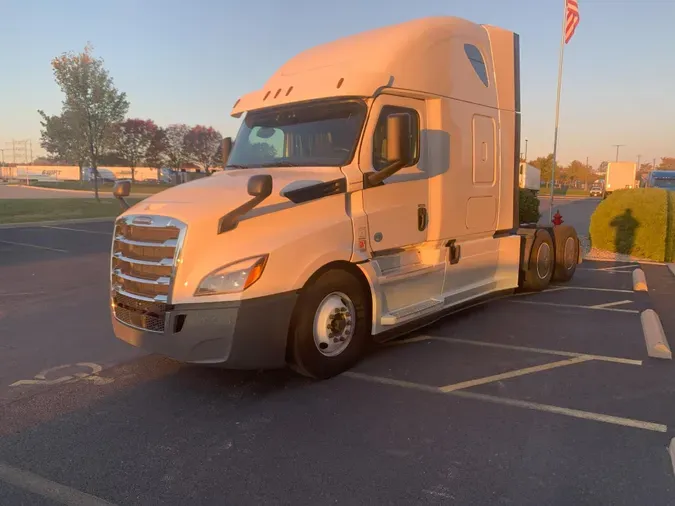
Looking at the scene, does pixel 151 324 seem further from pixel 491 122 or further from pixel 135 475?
pixel 491 122

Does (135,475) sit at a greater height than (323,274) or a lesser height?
lesser

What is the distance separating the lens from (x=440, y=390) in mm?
4609

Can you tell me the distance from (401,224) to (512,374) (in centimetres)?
184

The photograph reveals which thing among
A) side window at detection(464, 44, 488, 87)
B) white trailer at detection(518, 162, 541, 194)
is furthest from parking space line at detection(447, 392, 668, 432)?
white trailer at detection(518, 162, 541, 194)

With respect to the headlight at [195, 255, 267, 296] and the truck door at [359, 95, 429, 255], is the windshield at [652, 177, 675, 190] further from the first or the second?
the headlight at [195, 255, 267, 296]

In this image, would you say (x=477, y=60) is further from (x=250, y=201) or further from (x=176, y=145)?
(x=176, y=145)

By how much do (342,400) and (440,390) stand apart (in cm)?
89

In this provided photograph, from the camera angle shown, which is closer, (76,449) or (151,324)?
(76,449)

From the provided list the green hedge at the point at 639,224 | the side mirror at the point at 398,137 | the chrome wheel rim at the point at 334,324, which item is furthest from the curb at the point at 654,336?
the green hedge at the point at 639,224

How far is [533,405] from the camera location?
427 cm

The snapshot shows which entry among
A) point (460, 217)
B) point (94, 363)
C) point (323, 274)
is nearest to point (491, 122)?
point (460, 217)

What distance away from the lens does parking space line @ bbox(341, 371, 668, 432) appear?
393 cm

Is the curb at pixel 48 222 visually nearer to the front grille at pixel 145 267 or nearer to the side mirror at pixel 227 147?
the side mirror at pixel 227 147

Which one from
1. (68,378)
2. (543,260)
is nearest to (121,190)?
(68,378)
